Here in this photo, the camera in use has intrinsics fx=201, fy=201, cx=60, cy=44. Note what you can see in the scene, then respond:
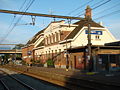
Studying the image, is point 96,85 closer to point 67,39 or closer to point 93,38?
point 67,39

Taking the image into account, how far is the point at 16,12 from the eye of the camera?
18.6 m

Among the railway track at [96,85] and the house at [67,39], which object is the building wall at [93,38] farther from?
the railway track at [96,85]

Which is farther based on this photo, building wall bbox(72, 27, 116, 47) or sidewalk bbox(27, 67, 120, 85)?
building wall bbox(72, 27, 116, 47)

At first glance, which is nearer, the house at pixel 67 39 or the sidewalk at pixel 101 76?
the sidewalk at pixel 101 76

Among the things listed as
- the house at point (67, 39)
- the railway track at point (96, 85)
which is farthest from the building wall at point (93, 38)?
the railway track at point (96, 85)

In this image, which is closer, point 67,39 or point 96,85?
point 96,85

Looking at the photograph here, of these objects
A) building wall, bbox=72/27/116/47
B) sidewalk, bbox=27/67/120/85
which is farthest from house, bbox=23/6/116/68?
sidewalk, bbox=27/67/120/85

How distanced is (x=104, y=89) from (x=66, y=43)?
22272 mm

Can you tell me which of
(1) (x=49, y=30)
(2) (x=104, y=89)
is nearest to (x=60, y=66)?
(1) (x=49, y=30)

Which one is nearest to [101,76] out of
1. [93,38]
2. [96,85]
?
[96,85]

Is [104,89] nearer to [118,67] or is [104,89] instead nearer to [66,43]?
[118,67]

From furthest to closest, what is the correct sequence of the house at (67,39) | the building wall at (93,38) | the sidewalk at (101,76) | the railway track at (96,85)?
the building wall at (93,38), the house at (67,39), the sidewalk at (101,76), the railway track at (96,85)

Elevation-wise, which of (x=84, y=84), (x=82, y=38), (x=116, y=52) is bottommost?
(x=84, y=84)

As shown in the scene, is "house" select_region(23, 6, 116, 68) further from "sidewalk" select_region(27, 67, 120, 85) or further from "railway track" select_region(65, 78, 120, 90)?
"railway track" select_region(65, 78, 120, 90)
